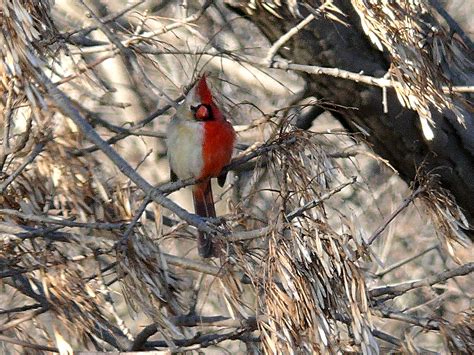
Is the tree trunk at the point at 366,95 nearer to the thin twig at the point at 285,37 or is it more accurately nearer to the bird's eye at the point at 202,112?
the thin twig at the point at 285,37

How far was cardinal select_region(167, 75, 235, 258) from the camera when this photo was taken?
3160 mm

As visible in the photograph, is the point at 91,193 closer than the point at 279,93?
Yes

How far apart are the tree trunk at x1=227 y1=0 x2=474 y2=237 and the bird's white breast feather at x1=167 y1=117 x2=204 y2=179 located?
0.38 m

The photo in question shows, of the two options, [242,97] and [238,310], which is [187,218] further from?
[242,97]

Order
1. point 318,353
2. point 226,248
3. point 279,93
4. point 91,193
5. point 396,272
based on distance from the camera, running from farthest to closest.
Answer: point 396,272 < point 279,93 < point 91,193 < point 226,248 < point 318,353

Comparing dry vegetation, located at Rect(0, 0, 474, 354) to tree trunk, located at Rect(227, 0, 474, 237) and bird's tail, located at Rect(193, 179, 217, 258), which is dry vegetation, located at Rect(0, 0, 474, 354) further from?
bird's tail, located at Rect(193, 179, 217, 258)

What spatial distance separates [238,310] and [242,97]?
10.2 feet

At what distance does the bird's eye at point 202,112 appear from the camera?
10.3 ft

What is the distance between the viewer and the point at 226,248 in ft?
7.01

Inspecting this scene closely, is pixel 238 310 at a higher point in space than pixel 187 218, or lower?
lower

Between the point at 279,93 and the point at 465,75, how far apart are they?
1880 millimetres

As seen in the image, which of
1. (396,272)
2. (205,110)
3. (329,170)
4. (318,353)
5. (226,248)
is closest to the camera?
(318,353)

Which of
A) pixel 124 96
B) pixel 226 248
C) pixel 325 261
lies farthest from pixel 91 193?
pixel 124 96

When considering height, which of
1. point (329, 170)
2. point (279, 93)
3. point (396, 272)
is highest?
point (279, 93)
